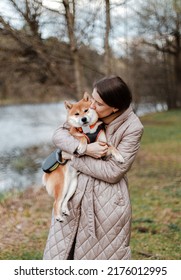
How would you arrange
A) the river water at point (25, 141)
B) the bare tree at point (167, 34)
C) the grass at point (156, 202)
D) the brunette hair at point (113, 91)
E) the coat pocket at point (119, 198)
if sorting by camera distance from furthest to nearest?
the bare tree at point (167, 34), the river water at point (25, 141), the grass at point (156, 202), the coat pocket at point (119, 198), the brunette hair at point (113, 91)

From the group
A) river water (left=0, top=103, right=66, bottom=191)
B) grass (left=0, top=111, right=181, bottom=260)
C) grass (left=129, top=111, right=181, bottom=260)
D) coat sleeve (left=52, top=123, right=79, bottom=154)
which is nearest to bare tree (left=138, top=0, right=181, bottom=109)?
river water (left=0, top=103, right=66, bottom=191)

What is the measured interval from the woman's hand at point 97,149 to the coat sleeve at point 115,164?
1.7 inches

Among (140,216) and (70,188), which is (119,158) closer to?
(70,188)

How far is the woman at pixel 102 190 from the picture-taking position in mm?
2770

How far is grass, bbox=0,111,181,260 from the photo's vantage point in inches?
202

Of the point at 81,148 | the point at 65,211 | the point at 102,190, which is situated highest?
the point at 81,148

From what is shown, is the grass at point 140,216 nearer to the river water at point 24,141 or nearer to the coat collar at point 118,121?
the river water at point 24,141

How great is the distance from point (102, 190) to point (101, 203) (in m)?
0.08

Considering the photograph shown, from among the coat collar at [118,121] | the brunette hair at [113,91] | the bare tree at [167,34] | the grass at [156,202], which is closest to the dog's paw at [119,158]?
the coat collar at [118,121]

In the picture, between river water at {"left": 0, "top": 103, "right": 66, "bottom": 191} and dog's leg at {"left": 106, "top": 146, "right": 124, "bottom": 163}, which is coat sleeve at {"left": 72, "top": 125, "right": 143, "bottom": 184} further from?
river water at {"left": 0, "top": 103, "right": 66, "bottom": 191}

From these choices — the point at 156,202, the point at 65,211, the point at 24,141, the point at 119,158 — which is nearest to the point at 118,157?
the point at 119,158

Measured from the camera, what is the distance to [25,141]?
1744 centimetres

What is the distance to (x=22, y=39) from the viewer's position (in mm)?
9297

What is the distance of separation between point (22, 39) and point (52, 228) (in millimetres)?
6846
